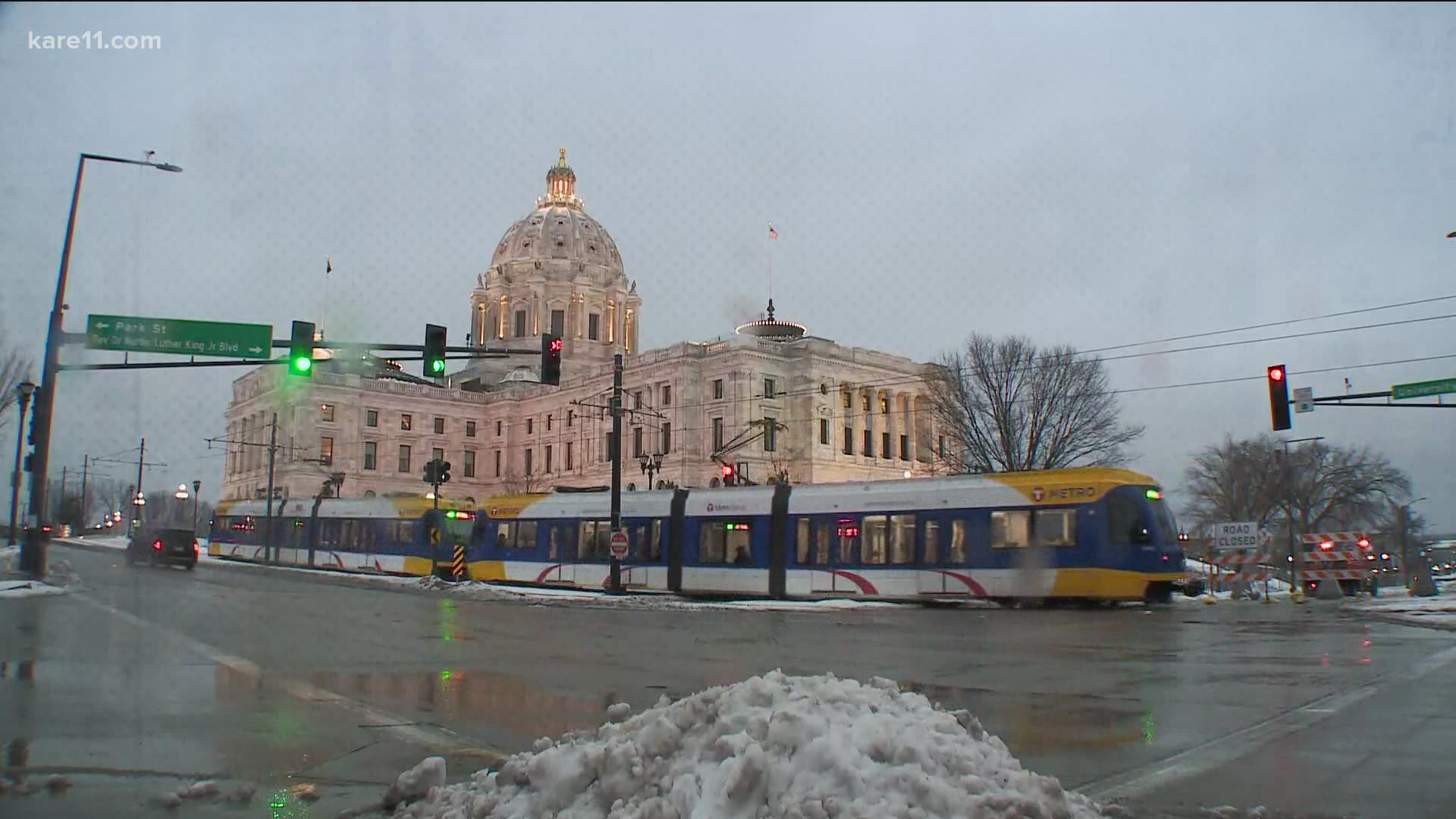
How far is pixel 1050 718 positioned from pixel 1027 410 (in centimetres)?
3609

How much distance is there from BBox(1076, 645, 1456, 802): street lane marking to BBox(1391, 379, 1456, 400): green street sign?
13647 millimetres

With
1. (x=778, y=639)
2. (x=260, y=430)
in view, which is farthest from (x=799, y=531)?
(x=260, y=430)

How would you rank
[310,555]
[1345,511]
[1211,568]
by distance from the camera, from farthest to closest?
[1345,511] → [310,555] → [1211,568]

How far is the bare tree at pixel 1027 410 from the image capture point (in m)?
42.0

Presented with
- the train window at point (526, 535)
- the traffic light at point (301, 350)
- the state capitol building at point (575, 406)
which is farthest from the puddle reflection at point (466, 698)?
the state capitol building at point (575, 406)

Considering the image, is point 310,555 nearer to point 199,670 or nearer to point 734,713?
point 199,670

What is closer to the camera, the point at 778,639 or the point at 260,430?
the point at 778,639

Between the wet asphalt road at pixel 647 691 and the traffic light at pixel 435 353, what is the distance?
4.36 meters

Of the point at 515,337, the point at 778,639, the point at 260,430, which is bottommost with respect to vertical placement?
the point at 778,639

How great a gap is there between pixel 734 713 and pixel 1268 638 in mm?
12884

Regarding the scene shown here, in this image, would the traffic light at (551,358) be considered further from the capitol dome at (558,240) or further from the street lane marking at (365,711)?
the capitol dome at (558,240)

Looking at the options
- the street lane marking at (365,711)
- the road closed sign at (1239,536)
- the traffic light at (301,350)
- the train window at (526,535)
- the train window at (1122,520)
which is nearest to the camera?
the street lane marking at (365,711)

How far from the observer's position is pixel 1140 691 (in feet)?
31.3

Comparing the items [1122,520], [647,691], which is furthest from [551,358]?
[1122,520]
